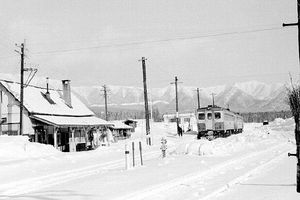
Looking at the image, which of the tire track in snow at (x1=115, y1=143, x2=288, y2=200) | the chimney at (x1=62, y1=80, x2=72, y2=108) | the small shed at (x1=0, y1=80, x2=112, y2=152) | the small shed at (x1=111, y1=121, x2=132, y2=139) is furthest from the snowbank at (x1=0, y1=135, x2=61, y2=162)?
the small shed at (x1=111, y1=121, x2=132, y2=139)

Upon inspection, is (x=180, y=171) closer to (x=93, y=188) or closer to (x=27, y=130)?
(x=93, y=188)

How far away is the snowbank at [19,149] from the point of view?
30.2 metres

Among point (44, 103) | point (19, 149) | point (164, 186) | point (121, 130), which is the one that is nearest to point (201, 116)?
point (44, 103)

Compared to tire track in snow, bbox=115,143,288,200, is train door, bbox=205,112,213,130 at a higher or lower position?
higher

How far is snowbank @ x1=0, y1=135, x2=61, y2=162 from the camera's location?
99.2ft

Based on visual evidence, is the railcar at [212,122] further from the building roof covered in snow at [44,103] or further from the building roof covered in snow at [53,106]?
the building roof covered in snow at [44,103]

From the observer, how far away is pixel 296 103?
11953 millimetres

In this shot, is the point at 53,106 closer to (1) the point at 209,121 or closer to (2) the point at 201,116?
(2) the point at 201,116

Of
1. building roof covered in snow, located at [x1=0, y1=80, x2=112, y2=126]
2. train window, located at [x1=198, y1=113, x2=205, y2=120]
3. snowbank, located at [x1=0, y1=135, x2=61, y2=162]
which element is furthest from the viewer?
train window, located at [x1=198, y1=113, x2=205, y2=120]

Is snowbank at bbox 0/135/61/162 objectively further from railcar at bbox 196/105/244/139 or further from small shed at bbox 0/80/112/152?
railcar at bbox 196/105/244/139

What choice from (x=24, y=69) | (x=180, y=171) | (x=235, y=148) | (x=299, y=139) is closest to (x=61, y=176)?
(x=180, y=171)

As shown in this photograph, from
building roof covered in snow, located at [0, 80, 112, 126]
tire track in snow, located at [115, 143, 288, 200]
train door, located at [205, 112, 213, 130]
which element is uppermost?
building roof covered in snow, located at [0, 80, 112, 126]

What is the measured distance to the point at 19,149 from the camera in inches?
1244

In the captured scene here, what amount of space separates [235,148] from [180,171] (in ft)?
45.0
